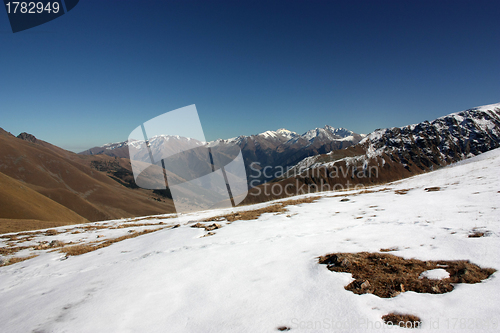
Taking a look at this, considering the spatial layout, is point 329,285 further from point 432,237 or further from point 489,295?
point 432,237

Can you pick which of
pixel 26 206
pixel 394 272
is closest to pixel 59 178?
pixel 26 206

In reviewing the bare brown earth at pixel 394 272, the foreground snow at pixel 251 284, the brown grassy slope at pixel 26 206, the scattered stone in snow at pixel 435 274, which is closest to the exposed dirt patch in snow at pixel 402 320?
the foreground snow at pixel 251 284

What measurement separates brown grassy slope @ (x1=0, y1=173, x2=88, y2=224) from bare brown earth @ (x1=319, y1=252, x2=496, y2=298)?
70.1 metres

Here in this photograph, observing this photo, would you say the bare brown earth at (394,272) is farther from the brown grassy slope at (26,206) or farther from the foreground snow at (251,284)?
the brown grassy slope at (26,206)

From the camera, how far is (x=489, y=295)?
3.74 m

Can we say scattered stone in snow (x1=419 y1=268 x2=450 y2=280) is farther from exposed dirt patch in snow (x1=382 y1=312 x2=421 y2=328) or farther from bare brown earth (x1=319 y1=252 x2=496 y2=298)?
exposed dirt patch in snow (x1=382 y1=312 x2=421 y2=328)

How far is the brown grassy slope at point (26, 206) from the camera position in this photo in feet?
192

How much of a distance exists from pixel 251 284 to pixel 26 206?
296ft

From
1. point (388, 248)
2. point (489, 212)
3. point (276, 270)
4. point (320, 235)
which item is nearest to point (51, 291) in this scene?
point (276, 270)

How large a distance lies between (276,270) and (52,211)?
310 ft

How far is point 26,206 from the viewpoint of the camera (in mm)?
62438

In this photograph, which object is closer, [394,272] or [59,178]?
[394,272]

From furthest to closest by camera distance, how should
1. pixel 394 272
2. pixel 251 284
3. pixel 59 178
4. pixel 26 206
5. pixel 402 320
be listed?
1. pixel 59 178
2. pixel 26 206
3. pixel 251 284
4. pixel 394 272
5. pixel 402 320

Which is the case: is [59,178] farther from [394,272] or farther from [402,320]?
[402,320]
